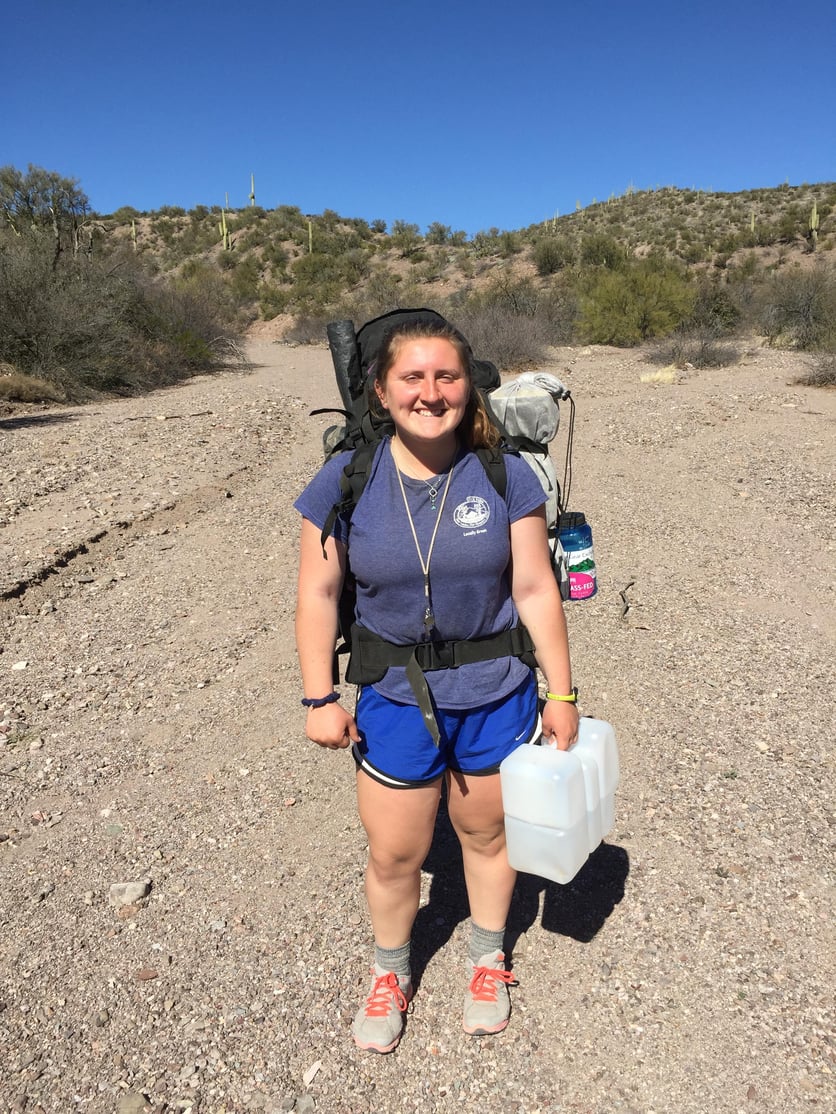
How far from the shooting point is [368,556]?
1.74 meters

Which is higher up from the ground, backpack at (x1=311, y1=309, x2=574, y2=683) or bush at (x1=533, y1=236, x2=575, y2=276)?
bush at (x1=533, y1=236, x2=575, y2=276)

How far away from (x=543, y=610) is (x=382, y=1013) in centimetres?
108

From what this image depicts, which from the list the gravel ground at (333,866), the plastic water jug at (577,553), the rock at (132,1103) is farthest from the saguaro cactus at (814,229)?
the rock at (132,1103)

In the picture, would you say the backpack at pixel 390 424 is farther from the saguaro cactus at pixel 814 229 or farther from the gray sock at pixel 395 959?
the saguaro cactus at pixel 814 229

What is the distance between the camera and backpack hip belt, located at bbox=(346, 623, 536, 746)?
1773 mm

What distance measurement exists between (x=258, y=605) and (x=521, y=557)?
3.46 metres

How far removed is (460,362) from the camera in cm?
174

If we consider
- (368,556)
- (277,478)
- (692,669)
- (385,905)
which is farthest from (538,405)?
(277,478)

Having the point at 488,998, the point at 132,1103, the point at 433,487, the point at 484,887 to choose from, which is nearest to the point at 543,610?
the point at 433,487

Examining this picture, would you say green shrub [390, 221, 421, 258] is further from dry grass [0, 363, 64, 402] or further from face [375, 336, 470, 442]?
face [375, 336, 470, 442]

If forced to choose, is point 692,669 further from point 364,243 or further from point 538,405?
point 364,243

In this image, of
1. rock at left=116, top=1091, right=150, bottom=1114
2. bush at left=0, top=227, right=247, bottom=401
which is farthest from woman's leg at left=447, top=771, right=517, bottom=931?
bush at left=0, top=227, right=247, bottom=401

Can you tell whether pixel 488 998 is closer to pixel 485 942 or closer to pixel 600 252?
pixel 485 942

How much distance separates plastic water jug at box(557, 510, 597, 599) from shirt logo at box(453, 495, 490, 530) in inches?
25.4
